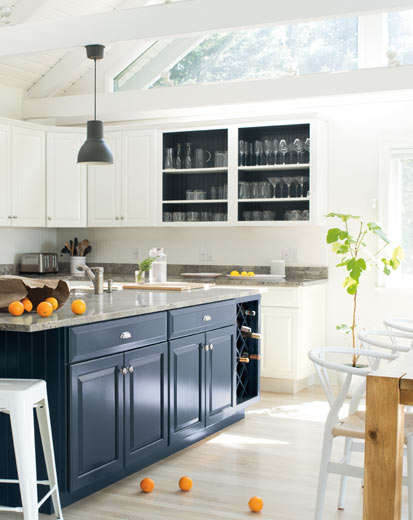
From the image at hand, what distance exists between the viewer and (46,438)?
10.4ft

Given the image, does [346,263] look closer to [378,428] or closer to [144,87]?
[144,87]

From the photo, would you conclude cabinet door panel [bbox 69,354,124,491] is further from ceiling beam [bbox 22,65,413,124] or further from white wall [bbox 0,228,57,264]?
white wall [bbox 0,228,57,264]

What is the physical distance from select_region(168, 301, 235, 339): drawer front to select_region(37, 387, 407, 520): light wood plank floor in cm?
73

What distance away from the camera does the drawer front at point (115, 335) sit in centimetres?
337

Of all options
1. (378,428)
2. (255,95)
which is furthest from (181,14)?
(378,428)

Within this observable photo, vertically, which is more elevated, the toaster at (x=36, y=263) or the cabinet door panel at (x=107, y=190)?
the cabinet door panel at (x=107, y=190)

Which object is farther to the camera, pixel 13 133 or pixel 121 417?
pixel 13 133

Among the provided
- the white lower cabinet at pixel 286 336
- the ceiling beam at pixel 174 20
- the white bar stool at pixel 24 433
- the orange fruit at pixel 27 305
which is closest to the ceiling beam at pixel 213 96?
the white lower cabinet at pixel 286 336

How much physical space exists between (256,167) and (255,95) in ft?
2.09

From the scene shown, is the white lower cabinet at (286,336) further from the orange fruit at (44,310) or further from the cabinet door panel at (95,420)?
the orange fruit at (44,310)

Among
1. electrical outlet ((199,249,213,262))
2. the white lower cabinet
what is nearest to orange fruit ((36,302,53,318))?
the white lower cabinet

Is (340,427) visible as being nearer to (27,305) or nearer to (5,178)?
(27,305)

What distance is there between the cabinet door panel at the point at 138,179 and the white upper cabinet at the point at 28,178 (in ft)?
2.51

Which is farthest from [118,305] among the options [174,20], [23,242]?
[23,242]
